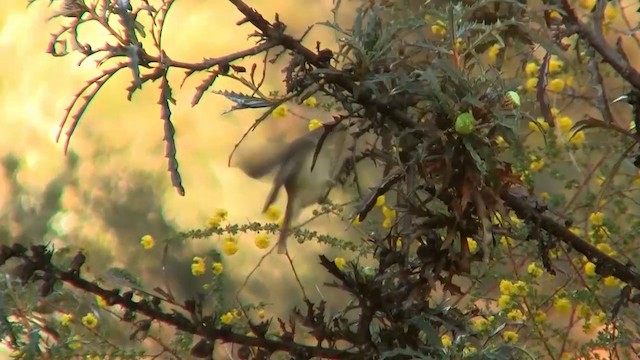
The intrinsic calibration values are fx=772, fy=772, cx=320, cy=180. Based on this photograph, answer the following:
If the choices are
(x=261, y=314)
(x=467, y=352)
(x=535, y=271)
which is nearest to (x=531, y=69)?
(x=535, y=271)

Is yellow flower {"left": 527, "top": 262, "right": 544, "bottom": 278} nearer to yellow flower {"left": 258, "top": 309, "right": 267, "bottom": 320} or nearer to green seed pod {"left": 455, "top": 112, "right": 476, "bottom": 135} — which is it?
yellow flower {"left": 258, "top": 309, "right": 267, "bottom": 320}

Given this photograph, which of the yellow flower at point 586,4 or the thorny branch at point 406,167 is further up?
the yellow flower at point 586,4

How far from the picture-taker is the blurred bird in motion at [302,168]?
403 mm

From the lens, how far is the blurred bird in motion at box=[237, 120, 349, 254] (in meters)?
0.40

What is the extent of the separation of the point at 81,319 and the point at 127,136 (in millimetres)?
200

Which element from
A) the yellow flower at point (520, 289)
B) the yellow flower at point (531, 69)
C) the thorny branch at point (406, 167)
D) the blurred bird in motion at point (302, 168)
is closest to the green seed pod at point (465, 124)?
the thorny branch at point (406, 167)

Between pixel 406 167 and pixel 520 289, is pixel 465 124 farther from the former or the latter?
pixel 520 289

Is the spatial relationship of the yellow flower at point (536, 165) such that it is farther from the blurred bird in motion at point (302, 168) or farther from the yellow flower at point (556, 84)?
the blurred bird in motion at point (302, 168)

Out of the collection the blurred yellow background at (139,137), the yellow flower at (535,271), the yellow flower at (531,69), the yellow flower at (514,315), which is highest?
the yellow flower at (531,69)

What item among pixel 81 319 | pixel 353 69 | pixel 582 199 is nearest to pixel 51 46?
pixel 353 69

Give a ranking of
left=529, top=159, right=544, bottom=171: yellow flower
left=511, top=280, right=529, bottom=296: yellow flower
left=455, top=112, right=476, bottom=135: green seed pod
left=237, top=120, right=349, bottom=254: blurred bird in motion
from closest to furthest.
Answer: left=455, top=112, right=476, bottom=135: green seed pod
left=237, top=120, right=349, bottom=254: blurred bird in motion
left=511, top=280, right=529, bottom=296: yellow flower
left=529, top=159, right=544, bottom=171: yellow flower

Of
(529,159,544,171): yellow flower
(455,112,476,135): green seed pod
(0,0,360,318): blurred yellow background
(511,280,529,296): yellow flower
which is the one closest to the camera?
(455,112,476,135): green seed pod

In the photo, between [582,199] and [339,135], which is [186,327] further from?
[582,199]

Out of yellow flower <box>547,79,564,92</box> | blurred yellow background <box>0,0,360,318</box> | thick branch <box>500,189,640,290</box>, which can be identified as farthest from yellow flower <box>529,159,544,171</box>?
thick branch <box>500,189,640,290</box>
